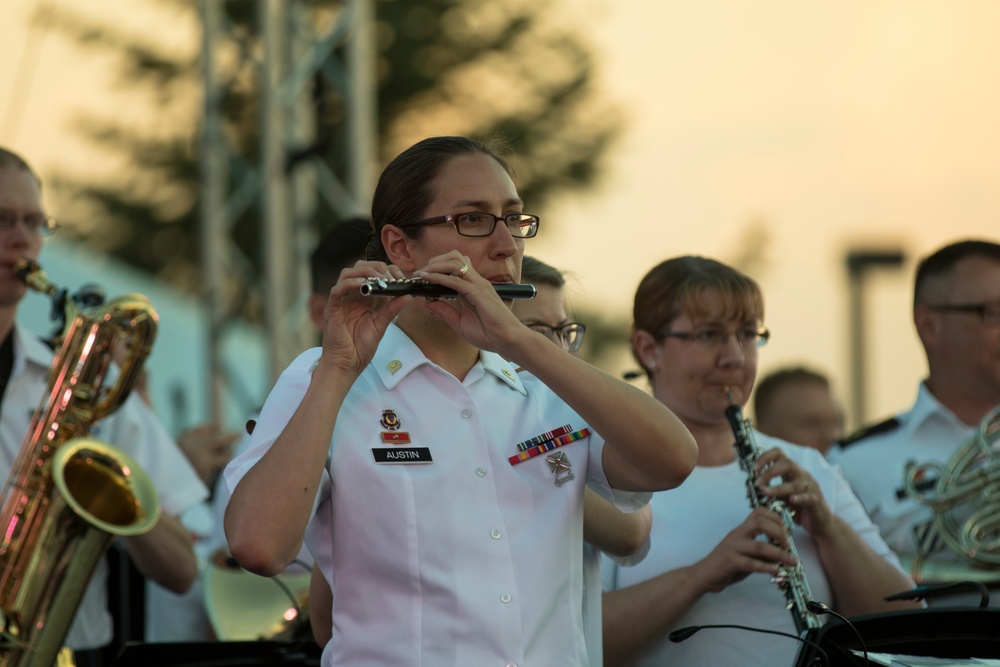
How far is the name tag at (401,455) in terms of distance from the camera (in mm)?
2715

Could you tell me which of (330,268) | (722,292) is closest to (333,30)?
(330,268)

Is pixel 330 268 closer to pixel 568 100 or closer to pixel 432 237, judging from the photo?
pixel 432 237

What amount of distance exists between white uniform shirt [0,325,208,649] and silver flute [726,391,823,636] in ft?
6.57

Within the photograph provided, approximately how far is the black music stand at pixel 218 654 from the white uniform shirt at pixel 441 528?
93cm

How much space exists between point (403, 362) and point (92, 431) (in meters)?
1.98

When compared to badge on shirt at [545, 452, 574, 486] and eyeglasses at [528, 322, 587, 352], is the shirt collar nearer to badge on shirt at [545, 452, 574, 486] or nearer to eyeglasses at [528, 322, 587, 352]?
badge on shirt at [545, 452, 574, 486]

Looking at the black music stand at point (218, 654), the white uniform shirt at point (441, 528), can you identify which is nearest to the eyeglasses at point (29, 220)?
the black music stand at point (218, 654)

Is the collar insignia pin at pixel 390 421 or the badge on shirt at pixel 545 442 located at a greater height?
the collar insignia pin at pixel 390 421

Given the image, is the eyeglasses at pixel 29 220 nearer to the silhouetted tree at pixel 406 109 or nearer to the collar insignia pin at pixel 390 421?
the collar insignia pin at pixel 390 421

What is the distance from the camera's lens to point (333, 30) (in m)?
7.45

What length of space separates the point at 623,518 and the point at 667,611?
1.74 feet

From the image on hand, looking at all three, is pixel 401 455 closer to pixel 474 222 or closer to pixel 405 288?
pixel 405 288

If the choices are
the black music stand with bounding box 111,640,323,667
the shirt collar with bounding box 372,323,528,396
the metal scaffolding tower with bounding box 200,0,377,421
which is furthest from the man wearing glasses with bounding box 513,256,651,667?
the metal scaffolding tower with bounding box 200,0,377,421

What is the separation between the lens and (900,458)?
470 centimetres
